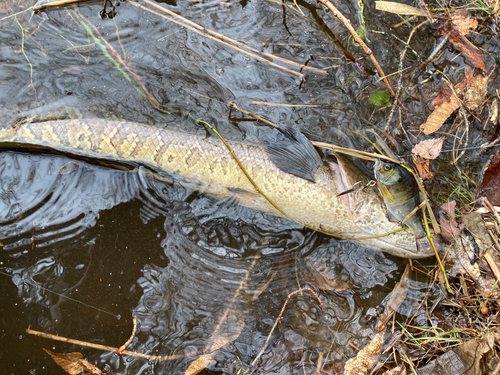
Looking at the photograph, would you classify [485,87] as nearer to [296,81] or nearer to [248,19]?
[296,81]

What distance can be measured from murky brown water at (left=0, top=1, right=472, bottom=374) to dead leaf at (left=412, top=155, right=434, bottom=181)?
58 centimetres

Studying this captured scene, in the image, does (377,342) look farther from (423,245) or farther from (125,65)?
(125,65)

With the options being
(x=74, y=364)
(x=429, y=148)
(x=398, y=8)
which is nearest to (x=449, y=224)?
(x=429, y=148)

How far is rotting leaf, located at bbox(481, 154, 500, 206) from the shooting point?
3297 mm

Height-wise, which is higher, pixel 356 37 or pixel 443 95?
pixel 356 37

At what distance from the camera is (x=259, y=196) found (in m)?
3.12

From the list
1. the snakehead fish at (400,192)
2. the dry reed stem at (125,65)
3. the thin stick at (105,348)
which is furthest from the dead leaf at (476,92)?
the thin stick at (105,348)

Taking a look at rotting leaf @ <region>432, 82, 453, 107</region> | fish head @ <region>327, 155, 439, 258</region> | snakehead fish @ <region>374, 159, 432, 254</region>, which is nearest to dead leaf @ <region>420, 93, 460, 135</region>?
rotting leaf @ <region>432, 82, 453, 107</region>

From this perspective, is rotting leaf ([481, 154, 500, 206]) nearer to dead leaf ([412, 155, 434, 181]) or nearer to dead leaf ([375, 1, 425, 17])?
dead leaf ([412, 155, 434, 181])

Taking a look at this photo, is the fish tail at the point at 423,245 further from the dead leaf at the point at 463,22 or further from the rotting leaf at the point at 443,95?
the dead leaf at the point at 463,22

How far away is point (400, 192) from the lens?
2889 millimetres

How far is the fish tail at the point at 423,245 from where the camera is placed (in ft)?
10.2

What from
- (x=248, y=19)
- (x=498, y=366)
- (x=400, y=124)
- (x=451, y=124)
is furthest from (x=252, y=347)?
(x=248, y=19)

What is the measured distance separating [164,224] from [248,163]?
41.9 inches
